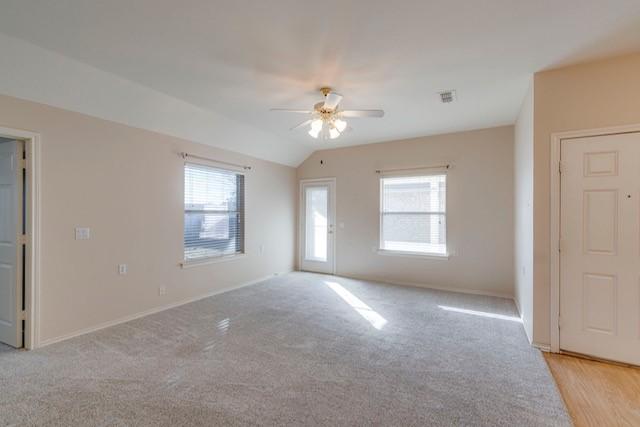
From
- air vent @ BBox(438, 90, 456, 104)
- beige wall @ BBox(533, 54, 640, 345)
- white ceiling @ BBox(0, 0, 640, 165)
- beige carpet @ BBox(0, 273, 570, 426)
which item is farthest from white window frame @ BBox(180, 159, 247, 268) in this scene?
beige wall @ BBox(533, 54, 640, 345)

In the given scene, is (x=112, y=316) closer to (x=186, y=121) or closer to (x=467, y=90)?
(x=186, y=121)

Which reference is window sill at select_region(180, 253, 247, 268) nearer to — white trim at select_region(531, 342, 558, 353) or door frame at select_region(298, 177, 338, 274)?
door frame at select_region(298, 177, 338, 274)

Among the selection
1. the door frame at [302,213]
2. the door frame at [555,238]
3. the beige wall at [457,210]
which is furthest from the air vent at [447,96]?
the door frame at [302,213]

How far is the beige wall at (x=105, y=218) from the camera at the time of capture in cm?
300

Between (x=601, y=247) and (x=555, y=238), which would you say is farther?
(x=555, y=238)

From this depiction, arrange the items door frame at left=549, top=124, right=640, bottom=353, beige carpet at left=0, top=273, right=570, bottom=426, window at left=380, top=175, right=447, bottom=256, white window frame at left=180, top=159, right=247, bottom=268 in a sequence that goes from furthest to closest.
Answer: window at left=380, top=175, right=447, bottom=256 < white window frame at left=180, top=159, right=247, bottom=268 < door frame at left=549, top=124, right=640, bottom=353 < beige carpet at left=0, top=273, right=570, bottom=426

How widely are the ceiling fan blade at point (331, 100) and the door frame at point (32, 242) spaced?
9.22 ft

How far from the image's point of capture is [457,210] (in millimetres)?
5062

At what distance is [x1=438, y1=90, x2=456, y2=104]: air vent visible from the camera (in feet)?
11.2

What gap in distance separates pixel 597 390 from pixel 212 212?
4.86 metres

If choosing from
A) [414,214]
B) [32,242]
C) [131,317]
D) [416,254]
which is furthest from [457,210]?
[32,242]

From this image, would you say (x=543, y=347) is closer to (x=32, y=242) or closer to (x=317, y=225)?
(x=317, y=225)

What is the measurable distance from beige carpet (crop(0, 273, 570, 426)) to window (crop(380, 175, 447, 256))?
163 cm

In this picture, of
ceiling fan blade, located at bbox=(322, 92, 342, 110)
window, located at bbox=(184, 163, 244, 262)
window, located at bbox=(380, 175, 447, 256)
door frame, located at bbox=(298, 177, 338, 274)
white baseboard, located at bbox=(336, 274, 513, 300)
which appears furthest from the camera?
door frame, located at bbox=(298, 177, 338, 274)
